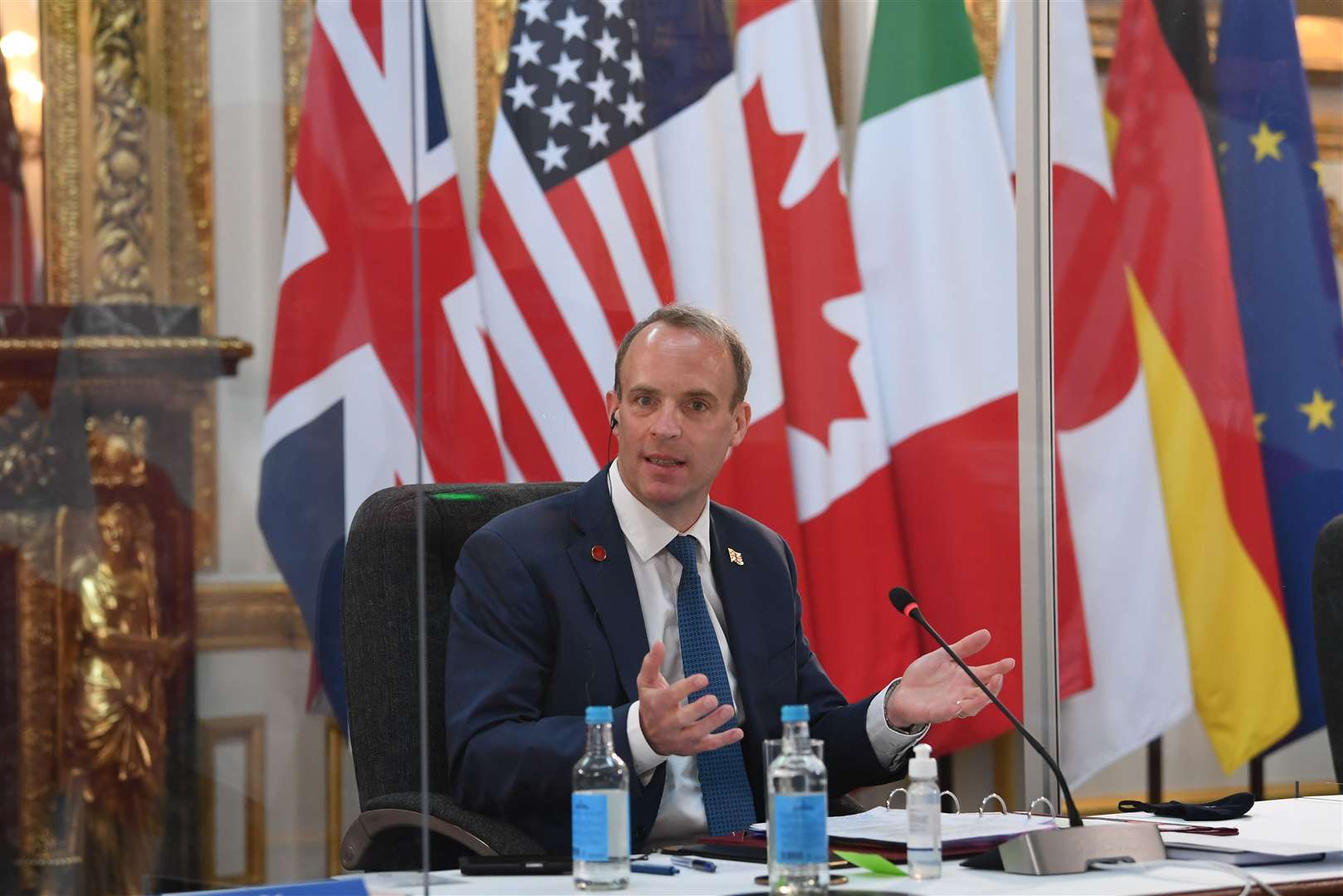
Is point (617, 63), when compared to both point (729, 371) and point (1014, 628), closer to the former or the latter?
point (729, 371)

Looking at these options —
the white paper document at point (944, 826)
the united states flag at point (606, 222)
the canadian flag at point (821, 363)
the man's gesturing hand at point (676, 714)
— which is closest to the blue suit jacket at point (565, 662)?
the man's gesturing hand at point (676, 714)

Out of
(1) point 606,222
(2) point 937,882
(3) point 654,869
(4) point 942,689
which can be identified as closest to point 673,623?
(4) point 942,689

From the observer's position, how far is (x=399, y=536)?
6.59 ft

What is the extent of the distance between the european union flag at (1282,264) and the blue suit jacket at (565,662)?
4.10 ft

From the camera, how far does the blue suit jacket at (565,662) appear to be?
1931mm

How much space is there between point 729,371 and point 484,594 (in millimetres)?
507

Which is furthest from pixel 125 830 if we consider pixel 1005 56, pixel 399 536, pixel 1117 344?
pixel 1005 56

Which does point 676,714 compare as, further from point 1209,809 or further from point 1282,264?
point 1282,264

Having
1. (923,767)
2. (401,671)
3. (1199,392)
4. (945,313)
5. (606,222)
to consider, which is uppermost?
(606,222)

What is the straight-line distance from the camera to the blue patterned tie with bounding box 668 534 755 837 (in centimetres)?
207

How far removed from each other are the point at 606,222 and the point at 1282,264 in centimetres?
134

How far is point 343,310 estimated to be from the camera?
1579 millimetres

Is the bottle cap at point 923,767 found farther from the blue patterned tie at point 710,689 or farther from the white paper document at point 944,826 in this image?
the blue patterned tie at point 710,689

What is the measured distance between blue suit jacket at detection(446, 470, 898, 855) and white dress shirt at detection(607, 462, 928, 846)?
2 cm
